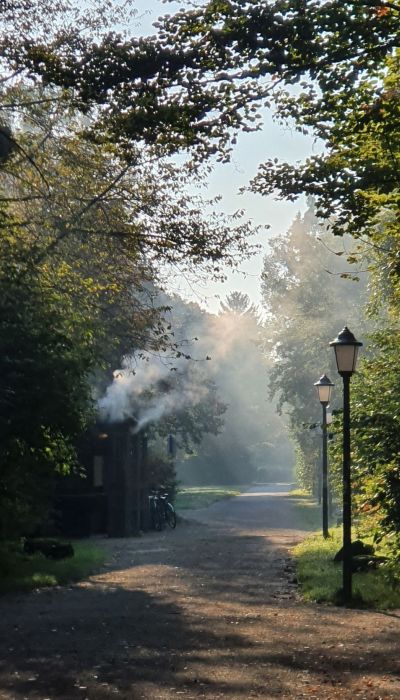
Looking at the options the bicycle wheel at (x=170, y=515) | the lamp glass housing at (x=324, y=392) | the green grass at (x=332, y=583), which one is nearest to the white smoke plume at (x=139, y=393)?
the bicycle wheel at (x=170, y=515)

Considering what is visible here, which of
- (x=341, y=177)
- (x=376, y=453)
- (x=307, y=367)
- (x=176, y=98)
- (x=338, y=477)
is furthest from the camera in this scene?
(x=307, y=367)

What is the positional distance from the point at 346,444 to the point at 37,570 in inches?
231

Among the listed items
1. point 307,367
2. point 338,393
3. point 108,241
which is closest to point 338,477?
point 108,241

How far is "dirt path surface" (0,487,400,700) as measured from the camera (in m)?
7.90

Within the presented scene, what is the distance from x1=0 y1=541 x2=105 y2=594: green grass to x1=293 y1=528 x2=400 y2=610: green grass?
369 centimetres

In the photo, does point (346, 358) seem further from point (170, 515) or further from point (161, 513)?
point (170, 515)

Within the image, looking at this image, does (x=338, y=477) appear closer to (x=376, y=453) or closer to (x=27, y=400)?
(x=376, y=453)

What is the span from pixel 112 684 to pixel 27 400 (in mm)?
7370

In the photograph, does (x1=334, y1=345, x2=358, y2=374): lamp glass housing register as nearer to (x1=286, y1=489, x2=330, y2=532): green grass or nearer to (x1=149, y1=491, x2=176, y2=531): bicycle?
(x1=286, y1=489, x2=330, y2=532): green grass

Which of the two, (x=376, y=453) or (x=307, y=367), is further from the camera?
(x=307, y=367)

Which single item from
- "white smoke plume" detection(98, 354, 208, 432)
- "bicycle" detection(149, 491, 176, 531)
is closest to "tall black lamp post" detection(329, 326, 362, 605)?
"white smoke plume" detection(98, 354, 208, 432)

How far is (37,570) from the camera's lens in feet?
56.6

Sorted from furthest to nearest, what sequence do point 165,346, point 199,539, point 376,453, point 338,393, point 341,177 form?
point 338,393
point 199,539
point 165,346
point 376,453
point 341,177

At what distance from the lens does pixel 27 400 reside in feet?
48.9
